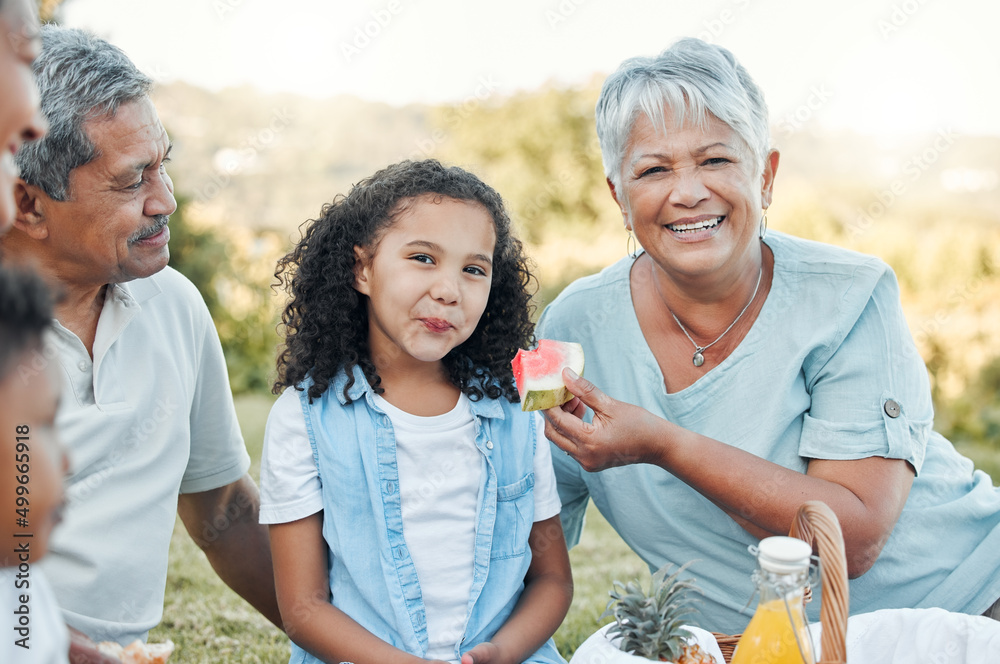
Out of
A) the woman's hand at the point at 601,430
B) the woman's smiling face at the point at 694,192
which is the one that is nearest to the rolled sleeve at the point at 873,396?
the woman's smiling face at the point at 694,192

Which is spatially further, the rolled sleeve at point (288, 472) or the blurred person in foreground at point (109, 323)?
the rolled sleeve at point (288, 472)

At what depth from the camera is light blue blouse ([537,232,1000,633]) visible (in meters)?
2.78

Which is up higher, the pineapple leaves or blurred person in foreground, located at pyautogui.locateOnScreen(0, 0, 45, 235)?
blurred person in foreground, located at pyautogui.locateOnScreen(0, 0, 45, 235)

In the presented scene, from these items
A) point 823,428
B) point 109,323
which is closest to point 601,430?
point 823,428

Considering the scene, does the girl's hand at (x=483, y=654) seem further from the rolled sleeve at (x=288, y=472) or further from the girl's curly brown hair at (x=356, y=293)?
the girl's curly brown hair at (x=356, y=293)

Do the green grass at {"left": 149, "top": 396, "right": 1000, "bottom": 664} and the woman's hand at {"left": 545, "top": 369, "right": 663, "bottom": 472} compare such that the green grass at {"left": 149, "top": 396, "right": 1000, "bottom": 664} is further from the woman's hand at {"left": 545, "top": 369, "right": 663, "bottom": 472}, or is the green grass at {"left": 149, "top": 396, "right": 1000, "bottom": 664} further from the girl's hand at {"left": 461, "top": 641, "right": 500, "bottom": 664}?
the woman's hand at {"left": 545, "top": 369, "right": 663, "bottom": 472}

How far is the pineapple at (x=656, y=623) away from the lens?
176 centimetres

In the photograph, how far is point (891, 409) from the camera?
2.71 metres

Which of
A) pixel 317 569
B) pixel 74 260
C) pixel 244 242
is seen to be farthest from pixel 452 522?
pixel 244 242

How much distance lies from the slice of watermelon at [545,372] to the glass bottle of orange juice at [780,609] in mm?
871

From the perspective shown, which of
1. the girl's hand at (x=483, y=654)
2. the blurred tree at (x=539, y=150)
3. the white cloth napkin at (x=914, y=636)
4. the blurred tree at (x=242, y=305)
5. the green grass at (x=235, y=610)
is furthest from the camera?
the blurred tree at (x=539, y=150)

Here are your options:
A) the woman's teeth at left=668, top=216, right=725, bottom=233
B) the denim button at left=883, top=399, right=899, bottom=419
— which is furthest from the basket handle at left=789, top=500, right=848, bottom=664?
the woman's teeth at left=668, top=216, right=725, bottom=233

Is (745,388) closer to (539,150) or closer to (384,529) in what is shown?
(384,529)

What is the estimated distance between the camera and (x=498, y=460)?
2.78 meters
